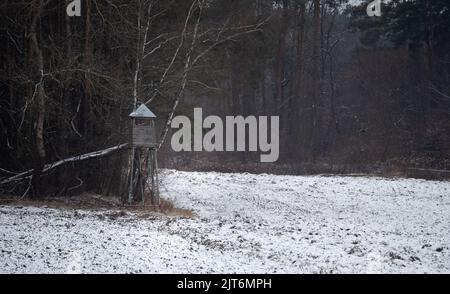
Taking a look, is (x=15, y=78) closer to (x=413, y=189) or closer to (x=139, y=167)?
(x=139, y=167)

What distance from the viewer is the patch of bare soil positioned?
16922 mm

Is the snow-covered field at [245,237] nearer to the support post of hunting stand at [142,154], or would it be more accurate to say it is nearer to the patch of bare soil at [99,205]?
the patch of bare soil at [99,205]

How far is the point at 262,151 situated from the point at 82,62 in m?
25.0

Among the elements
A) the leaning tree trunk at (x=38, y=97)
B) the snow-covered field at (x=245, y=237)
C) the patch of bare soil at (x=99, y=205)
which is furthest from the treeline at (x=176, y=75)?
the snow-covered field at (x=245, y=237)

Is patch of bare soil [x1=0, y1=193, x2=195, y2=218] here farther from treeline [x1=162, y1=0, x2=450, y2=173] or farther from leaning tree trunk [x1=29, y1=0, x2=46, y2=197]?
treeline [x1=162, y1=0, x2=450, y2=173]

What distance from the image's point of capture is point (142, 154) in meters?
19.1

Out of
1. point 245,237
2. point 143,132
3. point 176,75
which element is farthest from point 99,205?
point 245,237

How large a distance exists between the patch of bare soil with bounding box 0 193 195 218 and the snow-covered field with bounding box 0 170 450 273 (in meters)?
0.74

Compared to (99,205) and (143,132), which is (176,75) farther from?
(99,205)

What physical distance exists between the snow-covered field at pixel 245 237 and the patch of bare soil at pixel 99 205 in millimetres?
739

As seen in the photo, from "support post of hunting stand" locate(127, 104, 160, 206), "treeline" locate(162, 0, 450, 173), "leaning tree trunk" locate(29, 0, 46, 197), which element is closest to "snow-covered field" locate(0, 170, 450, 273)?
"support post of hunting stand" locate(127, 104, 160, 206)

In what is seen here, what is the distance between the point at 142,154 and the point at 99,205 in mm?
2165

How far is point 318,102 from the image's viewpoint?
4594cm
